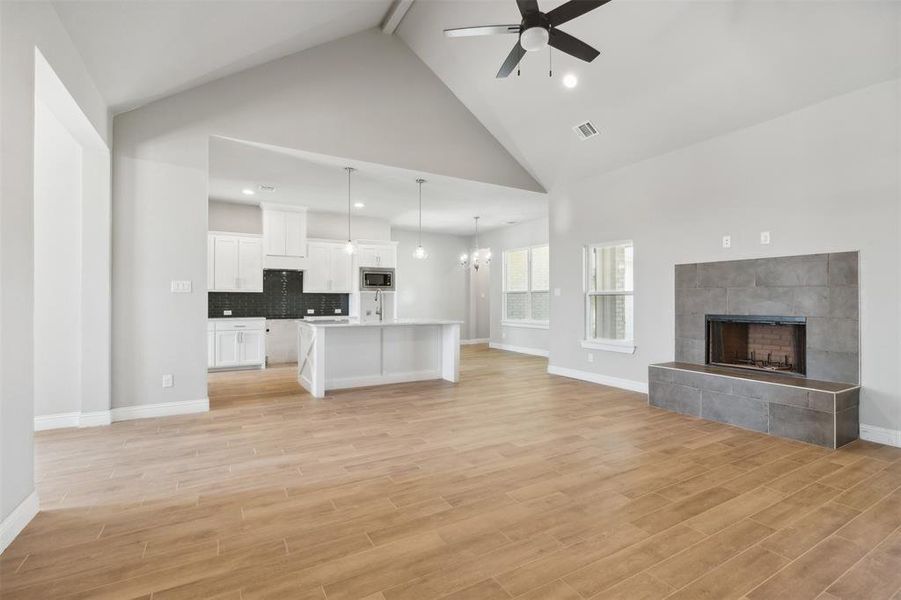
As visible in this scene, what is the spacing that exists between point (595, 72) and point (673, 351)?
3.32 meters

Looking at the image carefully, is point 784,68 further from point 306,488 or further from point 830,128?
point 306,488

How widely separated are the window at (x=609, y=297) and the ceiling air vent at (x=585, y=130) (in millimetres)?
1495

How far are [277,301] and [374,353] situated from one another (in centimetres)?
362

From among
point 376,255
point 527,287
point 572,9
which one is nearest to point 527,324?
point 527,287

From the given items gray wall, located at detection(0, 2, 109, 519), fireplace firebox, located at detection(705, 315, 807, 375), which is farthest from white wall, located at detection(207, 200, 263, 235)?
fireplace firebox, located at detection(705, 315, 807, 375)

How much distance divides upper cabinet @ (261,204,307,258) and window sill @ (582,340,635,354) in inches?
217

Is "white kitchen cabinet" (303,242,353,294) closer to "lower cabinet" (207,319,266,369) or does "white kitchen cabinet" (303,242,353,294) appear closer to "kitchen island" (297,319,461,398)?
"lower cabinet" (207,319,266,369)

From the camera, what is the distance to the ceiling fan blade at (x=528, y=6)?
284 cm

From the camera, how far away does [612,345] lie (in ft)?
19.3

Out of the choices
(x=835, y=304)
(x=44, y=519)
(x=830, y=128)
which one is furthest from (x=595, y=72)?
(x=44, y=519)

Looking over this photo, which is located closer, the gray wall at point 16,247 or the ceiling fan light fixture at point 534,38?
the gray wall at point 16,247

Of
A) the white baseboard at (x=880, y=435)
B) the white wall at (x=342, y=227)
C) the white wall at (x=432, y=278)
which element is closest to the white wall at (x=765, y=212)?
the white baseboard at (x=880, y=435)

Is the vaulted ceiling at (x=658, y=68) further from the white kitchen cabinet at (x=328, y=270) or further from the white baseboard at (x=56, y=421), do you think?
the white baseboard at (x=56, y=421)

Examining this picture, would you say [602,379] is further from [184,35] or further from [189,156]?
[184,35]
